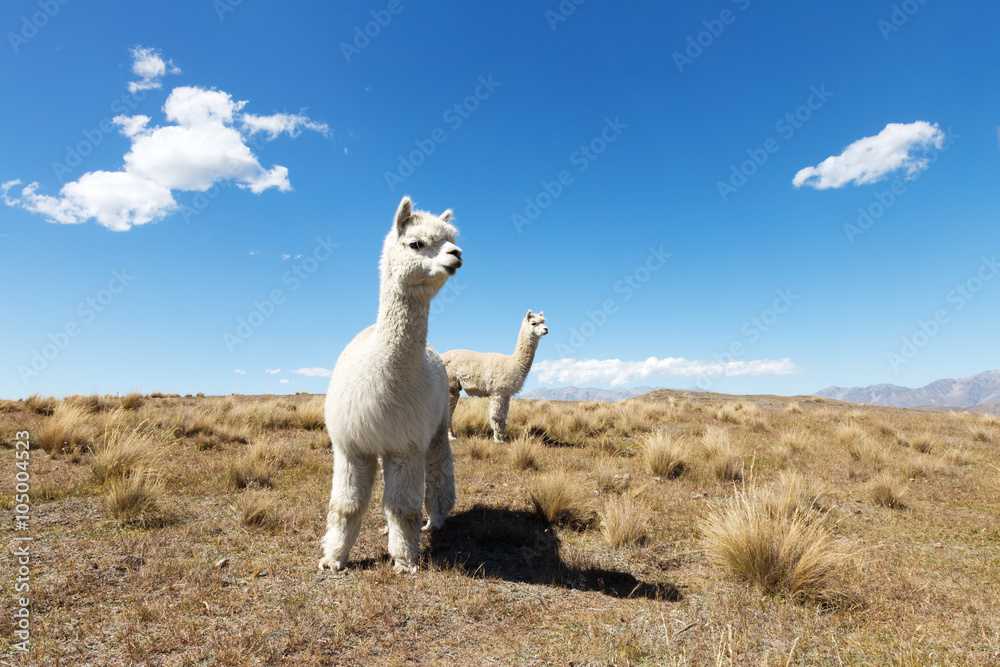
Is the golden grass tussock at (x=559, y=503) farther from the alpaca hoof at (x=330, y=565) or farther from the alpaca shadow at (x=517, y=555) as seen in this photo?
the alpaca hoof at (x=330, y=565)

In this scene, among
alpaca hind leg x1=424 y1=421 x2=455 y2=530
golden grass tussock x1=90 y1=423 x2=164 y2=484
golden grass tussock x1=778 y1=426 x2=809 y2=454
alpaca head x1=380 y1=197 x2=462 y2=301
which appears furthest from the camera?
golden grass tussock x1=778 y1=426 x2=809 y2=454

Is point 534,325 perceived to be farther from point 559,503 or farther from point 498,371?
point 559,503

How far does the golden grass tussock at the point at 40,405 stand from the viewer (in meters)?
9.30

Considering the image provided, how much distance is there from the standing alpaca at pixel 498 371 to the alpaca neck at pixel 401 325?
6.28m

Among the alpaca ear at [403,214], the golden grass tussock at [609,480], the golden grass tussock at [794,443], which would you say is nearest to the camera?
the alpaca ear at [403,214]

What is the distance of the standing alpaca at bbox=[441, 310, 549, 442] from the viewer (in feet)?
32.0

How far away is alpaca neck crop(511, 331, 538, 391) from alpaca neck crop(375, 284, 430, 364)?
6.43 metres

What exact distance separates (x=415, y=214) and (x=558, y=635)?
313 centimetres

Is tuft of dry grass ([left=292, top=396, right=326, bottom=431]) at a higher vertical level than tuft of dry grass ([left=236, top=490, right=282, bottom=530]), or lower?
higher

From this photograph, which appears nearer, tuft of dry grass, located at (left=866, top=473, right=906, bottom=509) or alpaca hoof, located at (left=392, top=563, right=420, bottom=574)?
alpaca hoof, located at (left=392, top=563, right=420, bottom=574)

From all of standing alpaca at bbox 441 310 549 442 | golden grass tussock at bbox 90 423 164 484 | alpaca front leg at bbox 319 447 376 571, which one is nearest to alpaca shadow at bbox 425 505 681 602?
alpaca front leg at bbox 319 447 376 571

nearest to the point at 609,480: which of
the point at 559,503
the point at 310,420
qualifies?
the point at 559,503

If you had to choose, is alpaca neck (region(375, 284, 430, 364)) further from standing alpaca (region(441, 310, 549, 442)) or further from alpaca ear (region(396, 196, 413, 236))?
standing alpaca (region(441, 310, 549, 442))

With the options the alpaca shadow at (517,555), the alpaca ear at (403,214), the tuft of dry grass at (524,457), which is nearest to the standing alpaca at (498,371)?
the tuft of dry grass at (524,457)
